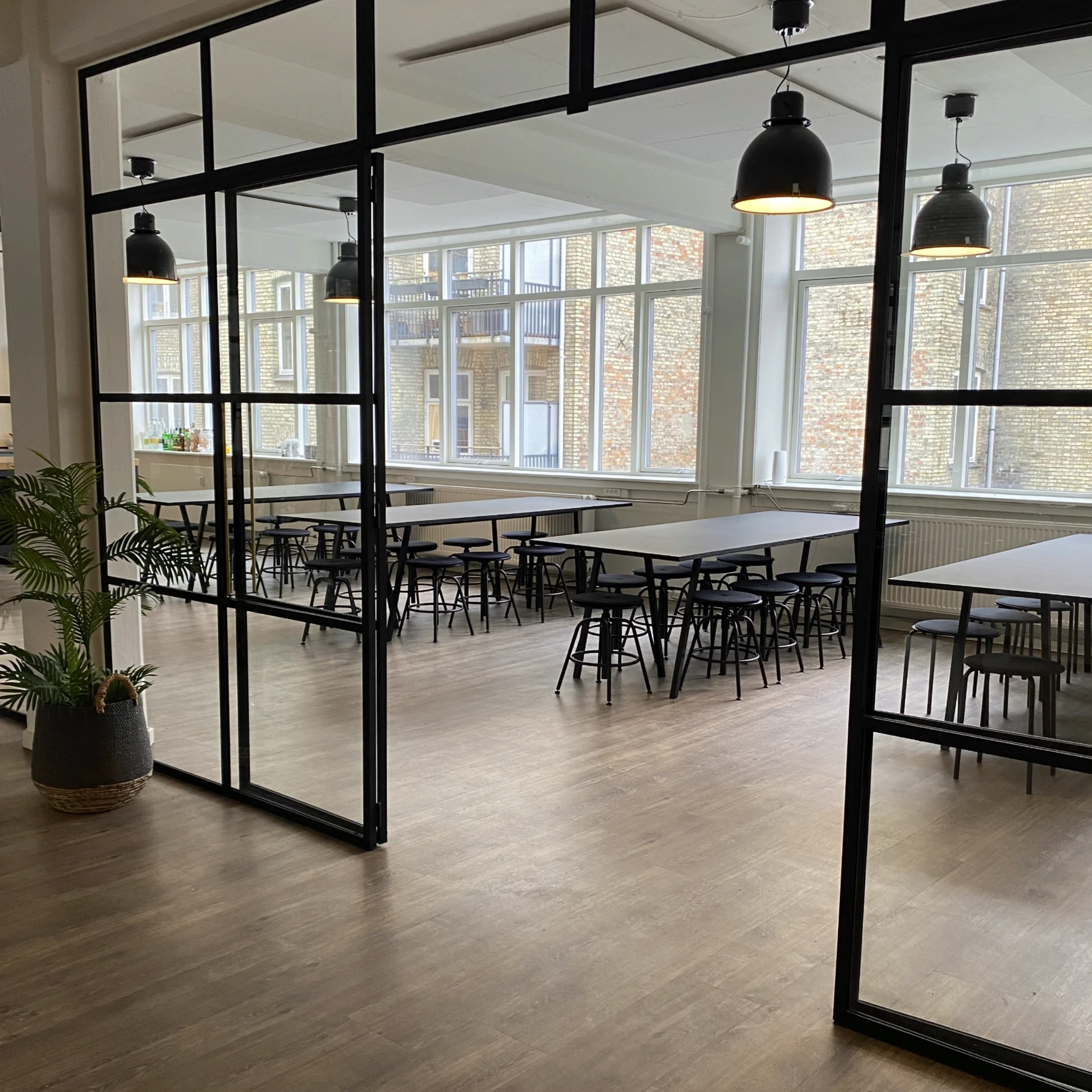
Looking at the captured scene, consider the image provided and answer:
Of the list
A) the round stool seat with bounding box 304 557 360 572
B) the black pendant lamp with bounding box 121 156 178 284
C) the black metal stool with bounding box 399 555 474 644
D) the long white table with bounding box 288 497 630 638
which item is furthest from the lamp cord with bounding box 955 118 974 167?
the black metal stool with bounding box 399 555 474 644

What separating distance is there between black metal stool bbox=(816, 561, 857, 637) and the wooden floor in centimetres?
194

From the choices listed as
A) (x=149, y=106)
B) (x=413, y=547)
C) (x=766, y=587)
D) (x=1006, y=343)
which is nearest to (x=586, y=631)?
(x=766, y=587)

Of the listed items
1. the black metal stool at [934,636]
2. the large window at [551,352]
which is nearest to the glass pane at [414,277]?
the large window at [551,352]

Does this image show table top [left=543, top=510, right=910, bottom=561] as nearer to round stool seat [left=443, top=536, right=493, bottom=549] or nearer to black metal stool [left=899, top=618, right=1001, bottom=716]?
round stool seat [left=443, top=536, right=493, bottom=549]

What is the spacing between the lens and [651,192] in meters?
7.16

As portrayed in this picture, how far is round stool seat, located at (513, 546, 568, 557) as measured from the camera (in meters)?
7.44

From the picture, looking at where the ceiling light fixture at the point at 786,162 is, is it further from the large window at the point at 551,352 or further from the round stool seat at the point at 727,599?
the large window at the point at 551,352

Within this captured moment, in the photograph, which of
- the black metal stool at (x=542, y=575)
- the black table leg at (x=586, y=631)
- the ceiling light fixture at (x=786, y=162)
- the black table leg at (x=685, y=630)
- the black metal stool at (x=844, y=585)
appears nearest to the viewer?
the ceiling light fixture at (x=786, y=162)

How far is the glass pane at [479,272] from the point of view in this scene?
9.84 meters

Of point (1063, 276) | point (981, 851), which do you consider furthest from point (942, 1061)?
point (1063, 276)

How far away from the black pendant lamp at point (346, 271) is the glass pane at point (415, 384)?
7.07m

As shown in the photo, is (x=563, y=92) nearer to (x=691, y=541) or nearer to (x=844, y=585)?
(x=691, y=541)

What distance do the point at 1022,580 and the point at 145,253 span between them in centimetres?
364

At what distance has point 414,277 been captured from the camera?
10562 mm
